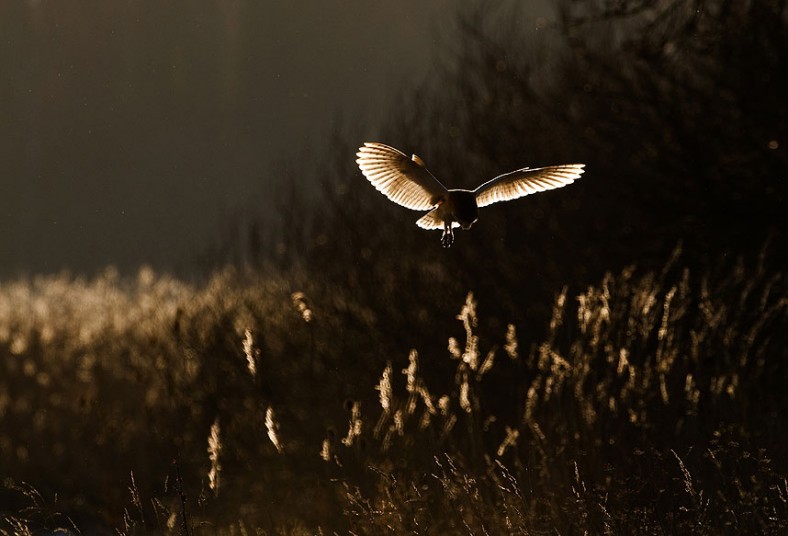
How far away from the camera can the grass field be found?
167 inches

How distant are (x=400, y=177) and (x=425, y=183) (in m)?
0.07

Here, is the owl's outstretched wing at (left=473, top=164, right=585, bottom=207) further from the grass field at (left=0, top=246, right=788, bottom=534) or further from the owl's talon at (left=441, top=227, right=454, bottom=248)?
the grass field at (left=0, top=246, right=788, bottom=534)

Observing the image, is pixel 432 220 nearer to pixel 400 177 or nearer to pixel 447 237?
pixel 400 177

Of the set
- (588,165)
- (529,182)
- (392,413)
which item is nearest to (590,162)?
(588,165)

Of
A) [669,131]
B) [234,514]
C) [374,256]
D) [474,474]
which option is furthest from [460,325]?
[474,474]

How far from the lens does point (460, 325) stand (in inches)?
348

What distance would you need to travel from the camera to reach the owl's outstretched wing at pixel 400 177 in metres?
2.79

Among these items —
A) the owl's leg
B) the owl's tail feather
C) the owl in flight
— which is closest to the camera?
the owl's leg

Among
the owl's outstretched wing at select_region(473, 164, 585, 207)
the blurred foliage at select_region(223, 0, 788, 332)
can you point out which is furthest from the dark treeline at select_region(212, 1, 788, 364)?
the owl's outstretched wing at select_region(473, 164, 585, 207)

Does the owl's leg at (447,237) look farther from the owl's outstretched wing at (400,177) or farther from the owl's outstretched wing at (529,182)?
the owl's outstretched wing at (529,182)

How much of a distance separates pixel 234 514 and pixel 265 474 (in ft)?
2.69

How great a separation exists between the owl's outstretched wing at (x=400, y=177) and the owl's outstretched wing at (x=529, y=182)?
152mm

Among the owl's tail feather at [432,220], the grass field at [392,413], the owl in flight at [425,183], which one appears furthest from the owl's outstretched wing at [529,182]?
the grass field at [392,413]

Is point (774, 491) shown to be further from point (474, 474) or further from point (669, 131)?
point (669, 131)
